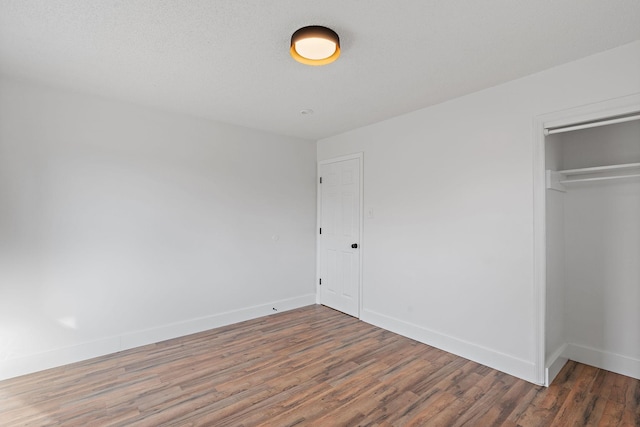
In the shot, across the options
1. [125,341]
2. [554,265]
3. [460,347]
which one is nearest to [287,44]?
[554,265]

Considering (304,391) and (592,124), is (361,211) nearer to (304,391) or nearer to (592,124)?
(304,391)

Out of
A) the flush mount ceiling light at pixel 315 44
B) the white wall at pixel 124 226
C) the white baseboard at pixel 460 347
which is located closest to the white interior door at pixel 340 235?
the white baseboard at pixel 460 347

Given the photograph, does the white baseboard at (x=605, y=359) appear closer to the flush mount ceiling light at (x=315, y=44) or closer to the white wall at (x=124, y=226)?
the white wall at (x=124, y=226)

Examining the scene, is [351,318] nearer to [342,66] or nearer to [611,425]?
[611,425]

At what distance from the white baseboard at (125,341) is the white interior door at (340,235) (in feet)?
2.32

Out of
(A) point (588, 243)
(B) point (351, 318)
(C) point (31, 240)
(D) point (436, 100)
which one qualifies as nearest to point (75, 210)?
(C) point (31, 240)

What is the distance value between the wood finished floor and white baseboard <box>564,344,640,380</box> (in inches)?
2.9

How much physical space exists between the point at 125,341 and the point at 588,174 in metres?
4.67

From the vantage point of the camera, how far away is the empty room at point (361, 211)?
6.45 ft

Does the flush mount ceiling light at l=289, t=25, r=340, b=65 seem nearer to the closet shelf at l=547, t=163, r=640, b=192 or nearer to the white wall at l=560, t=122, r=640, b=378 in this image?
the closet shelf at l=547, t=163, r=640, b=192

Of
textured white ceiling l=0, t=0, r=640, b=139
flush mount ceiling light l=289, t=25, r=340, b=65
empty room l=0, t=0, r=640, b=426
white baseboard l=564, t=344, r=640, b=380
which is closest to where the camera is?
textured white ceiling l=0, t=0, r=640, b=139

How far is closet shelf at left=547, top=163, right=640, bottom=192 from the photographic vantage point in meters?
2.37

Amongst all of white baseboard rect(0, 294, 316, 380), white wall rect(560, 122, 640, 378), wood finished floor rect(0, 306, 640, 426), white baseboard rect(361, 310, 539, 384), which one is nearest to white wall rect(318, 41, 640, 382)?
white baseboard rect(361, 310, 539, 384)

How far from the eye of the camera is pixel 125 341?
119 inches
